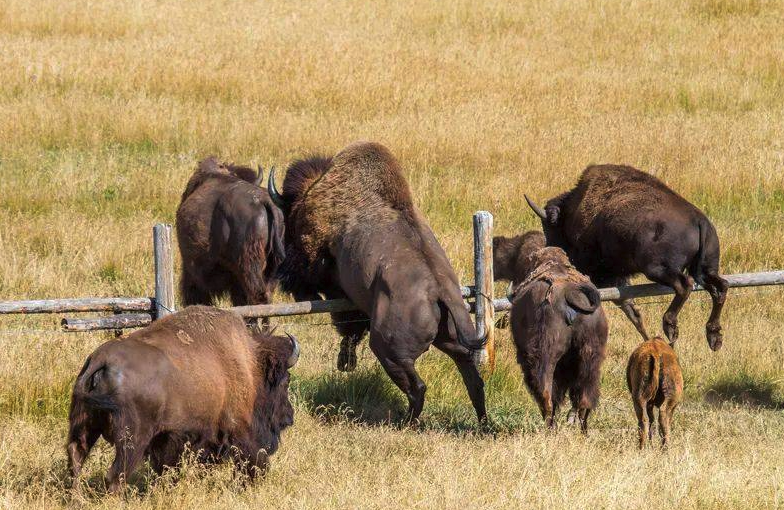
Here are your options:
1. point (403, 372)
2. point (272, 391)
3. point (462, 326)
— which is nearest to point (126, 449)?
point (272, 391)

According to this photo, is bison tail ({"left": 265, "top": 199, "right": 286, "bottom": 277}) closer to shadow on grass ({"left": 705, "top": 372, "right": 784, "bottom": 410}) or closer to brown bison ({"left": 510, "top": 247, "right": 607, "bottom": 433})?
brown bison ({"left": 510, "top": 247, "right": 607, "bottom": 433})

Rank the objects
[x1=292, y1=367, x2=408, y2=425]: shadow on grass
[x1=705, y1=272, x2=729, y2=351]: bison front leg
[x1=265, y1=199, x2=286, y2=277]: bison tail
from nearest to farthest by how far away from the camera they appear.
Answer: [x1=292, y1=367, x2=408, y2=425]: shadow on grass
[x1=705, y1=272, x2=729, y2=351]: bison front leg
[x1=265, y1=199, x2=286, y2=277]: bison tail

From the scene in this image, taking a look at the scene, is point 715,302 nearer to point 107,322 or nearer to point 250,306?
point 250,306

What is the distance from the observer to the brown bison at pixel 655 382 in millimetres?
7551

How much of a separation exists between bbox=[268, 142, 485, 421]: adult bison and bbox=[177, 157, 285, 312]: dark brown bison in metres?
0.48

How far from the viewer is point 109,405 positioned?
5.86m

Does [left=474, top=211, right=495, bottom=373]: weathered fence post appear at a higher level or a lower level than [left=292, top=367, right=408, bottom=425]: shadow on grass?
higher

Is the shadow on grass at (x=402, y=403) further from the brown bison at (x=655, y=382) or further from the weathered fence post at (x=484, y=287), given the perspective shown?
the brown bison at (x=655, y=382)

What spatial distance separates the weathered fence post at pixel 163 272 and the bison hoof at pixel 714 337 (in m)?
4.58

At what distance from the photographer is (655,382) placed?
7547 millimetres

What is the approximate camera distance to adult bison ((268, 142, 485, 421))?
8289mm

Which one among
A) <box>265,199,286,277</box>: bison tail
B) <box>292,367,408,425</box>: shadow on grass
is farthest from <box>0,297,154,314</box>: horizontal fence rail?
<box>265,199,286,277</box>: bison tail

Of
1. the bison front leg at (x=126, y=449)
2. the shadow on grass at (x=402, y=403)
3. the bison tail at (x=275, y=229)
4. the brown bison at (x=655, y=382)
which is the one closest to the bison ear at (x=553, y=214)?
the shadow on grass at (x=402, y=403)

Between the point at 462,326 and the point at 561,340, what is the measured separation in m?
0.74
